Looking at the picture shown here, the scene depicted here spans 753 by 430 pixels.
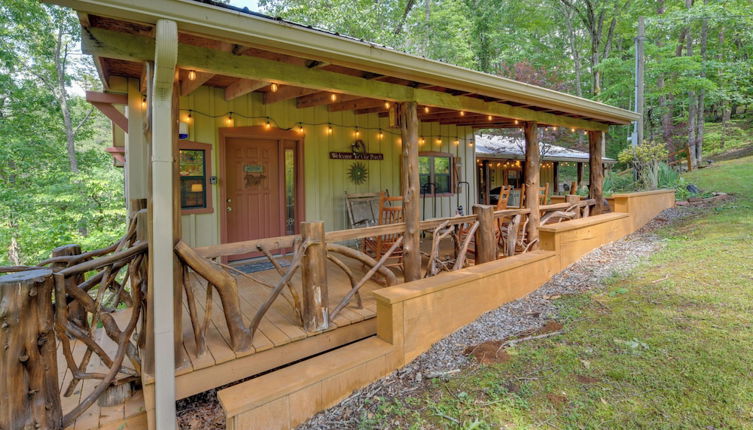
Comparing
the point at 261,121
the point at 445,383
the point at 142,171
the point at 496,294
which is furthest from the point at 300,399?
the point at 261,121

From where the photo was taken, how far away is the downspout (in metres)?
2.23

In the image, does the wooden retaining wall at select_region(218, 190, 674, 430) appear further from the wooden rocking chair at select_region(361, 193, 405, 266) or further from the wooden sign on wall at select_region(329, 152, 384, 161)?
the wooden sign on wall at select_region(329, 152, 384, 161)

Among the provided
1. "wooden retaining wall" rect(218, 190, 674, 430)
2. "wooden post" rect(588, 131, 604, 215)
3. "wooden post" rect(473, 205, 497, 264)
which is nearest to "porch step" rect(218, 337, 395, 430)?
"wooden retaining wall" rect(218, 190, 674, 430)

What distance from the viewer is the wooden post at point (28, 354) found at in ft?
6.15

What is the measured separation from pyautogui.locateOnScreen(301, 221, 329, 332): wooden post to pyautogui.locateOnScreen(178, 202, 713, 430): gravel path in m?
0.65

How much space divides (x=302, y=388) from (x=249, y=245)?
1155mm

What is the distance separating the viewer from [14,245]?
1097 cm

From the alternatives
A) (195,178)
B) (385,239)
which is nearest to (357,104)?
(385,239)

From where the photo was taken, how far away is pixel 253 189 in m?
5.24

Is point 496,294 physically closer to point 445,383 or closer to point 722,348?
point 445,383

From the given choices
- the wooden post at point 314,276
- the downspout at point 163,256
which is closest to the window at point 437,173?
the wooden post at point 314,276

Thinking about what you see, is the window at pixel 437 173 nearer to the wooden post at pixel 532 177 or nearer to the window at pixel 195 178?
the wooden post at pixel 532 177

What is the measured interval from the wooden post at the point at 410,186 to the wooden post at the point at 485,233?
976mm

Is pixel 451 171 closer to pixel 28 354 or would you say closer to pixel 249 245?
pixel 249 245
